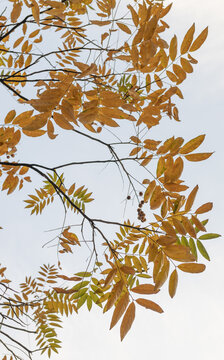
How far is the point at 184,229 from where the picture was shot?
1242 mm

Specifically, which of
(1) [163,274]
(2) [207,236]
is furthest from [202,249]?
(1) [163,274]

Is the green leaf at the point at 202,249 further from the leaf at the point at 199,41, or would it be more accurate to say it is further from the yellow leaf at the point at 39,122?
the leaf at the point at 199,41

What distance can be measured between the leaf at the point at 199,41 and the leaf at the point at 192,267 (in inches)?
40.4

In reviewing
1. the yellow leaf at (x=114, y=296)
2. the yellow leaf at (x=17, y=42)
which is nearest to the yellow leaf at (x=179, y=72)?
the yellow leaf at (x=114, y=296)

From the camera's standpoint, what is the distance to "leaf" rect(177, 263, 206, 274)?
3.93ft

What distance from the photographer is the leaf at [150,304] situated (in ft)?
3.79

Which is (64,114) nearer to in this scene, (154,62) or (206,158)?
(206,158)

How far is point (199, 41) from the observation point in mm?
1541

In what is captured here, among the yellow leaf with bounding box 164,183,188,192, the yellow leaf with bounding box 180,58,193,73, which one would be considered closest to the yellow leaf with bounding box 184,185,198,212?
the yellow leaf with bounding box 164,183,188,192

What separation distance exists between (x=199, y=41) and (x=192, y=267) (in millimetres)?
1052

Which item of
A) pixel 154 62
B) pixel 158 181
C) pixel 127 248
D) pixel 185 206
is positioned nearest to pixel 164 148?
pixel 158 181

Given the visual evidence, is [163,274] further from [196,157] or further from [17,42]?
[17,42]

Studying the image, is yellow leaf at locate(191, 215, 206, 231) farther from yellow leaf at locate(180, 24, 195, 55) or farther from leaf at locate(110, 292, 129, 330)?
yellow leaf at locate(180, 24, 195, 55)

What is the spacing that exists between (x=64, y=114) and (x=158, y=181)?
1.80 feet
